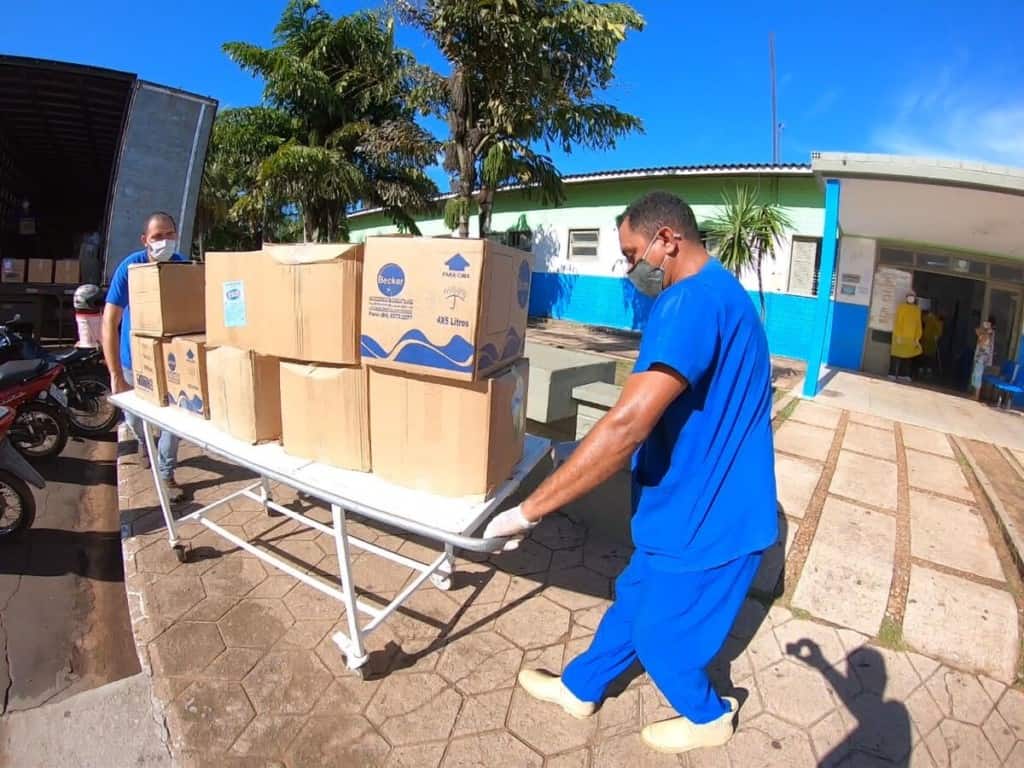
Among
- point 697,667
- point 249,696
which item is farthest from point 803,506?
point 249,696

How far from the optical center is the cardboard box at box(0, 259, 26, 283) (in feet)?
22.3

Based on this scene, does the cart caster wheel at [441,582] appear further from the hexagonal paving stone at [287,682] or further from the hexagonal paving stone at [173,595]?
the hexagonal paving stone at [173,595]

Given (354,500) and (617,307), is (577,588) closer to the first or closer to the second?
(354,500)

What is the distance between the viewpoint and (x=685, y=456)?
58.3 inches

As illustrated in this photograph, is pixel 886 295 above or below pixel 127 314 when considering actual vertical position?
above

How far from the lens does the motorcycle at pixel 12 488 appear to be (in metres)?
2.93

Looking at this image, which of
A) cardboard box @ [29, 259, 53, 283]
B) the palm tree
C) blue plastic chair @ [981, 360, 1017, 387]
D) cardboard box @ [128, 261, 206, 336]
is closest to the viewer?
cardboard box @ [128, 261, 206, 336]

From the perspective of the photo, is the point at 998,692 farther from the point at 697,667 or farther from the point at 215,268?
the point at 215,268

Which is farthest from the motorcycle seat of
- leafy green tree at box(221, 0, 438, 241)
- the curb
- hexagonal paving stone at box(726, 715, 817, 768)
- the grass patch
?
leafy green tree at box(221, 0, 438, 241)

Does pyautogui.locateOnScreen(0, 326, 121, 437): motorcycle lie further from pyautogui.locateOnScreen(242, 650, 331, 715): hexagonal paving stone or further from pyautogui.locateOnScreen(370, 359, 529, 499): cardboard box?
pyautogui.locateOnScreen(370, 359, 529, 499): cardboard box

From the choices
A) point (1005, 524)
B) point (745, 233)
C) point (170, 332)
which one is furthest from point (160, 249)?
point (745, 233)

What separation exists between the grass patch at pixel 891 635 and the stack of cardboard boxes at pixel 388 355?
6.56ft

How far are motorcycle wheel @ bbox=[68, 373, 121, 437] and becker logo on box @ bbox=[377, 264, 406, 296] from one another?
14.0 feet

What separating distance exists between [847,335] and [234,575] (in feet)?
33.7
